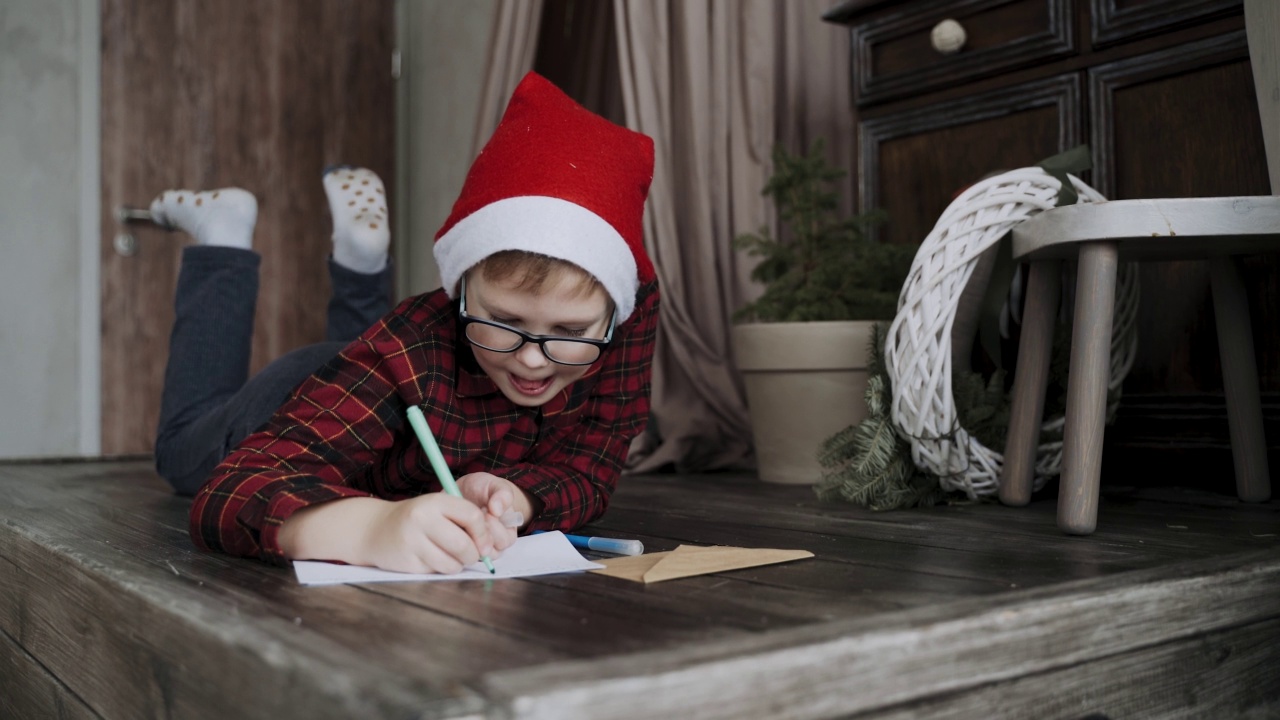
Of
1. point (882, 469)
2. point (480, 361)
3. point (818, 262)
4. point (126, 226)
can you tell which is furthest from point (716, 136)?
point (126, 226)

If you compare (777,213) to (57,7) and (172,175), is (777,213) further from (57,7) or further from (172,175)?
(57,7)

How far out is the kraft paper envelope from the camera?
862mm

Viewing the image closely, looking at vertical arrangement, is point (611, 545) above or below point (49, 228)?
below

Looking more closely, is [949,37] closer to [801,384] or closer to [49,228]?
[801,384]

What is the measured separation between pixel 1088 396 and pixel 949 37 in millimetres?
832

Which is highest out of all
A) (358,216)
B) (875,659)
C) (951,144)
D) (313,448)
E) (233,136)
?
(233,136)

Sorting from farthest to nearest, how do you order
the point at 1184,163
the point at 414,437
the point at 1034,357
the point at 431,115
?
1. the point at 431,115
2. the point at 1184,163
3. the point at 1034,357
4. the point at 414,437

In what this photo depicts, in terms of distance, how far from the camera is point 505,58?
2.59 metres

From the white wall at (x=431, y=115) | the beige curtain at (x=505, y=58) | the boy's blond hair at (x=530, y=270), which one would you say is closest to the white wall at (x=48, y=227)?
the white wall at (x=431, y=115)

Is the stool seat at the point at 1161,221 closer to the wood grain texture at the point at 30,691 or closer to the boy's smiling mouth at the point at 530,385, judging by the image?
the boy's smiling mouth at the point at 530,385

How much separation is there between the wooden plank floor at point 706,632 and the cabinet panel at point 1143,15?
688mm

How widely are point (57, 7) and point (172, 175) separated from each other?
19.9 inches

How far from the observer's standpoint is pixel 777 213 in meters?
2.27

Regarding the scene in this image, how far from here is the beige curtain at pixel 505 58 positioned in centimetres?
256
